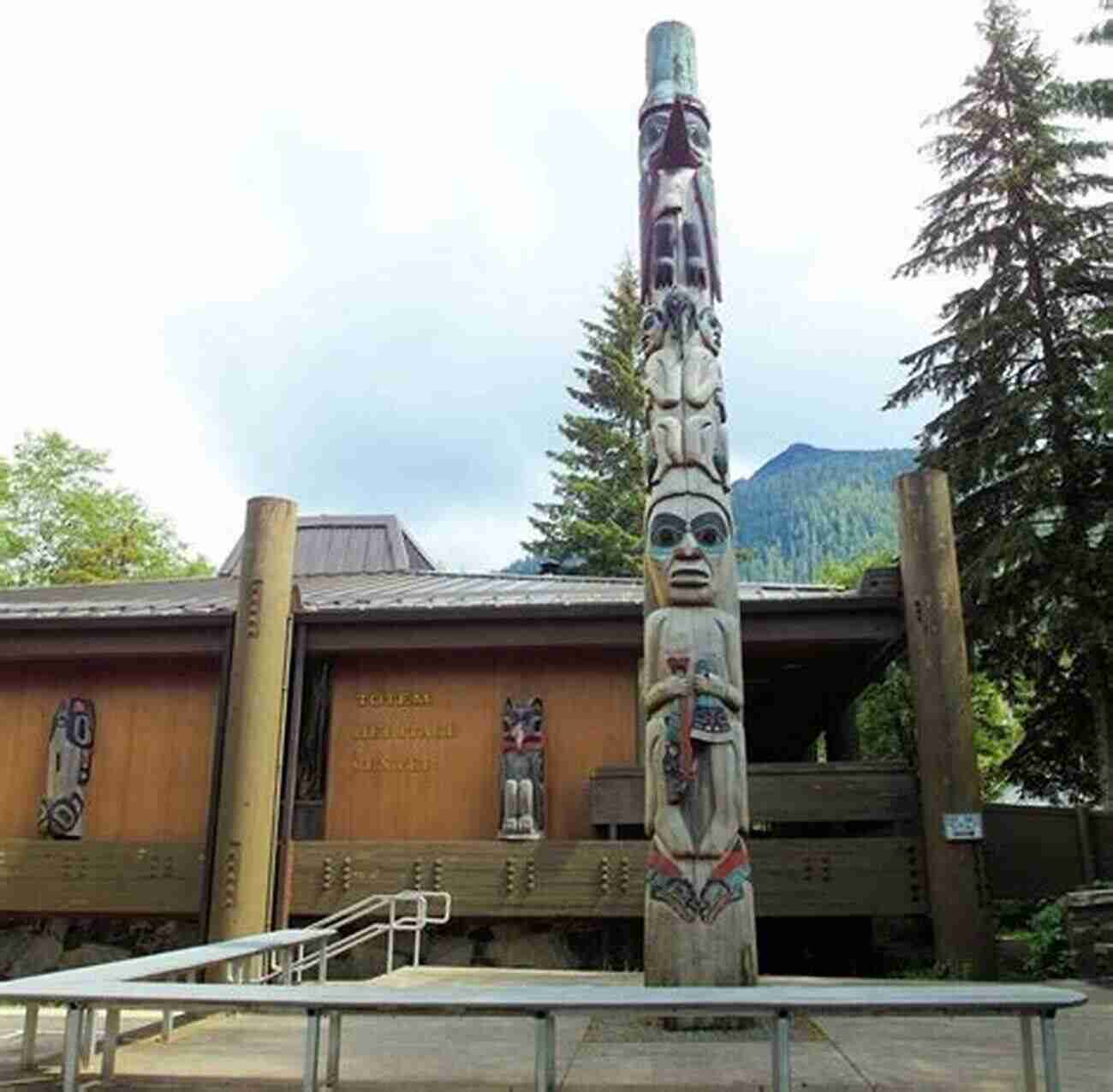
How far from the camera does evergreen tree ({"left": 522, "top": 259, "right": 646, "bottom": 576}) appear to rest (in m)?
32.1

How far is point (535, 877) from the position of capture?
39.7ft

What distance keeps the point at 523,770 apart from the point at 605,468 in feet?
71.4

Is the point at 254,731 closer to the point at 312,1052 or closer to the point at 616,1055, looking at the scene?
the point at 616,1055

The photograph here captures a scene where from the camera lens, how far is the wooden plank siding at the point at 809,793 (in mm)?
11960

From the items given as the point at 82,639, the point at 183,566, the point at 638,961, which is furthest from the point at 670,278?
the point at 183,566

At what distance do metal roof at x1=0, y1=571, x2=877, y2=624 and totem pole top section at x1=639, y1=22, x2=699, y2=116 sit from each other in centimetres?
500

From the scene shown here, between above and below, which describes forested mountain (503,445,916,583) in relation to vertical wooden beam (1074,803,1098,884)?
above

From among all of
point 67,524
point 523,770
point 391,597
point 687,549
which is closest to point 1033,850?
point 523,770

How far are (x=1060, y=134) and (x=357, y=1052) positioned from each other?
1728 centimetres

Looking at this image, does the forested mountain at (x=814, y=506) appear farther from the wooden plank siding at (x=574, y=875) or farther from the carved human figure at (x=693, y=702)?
the carved human figure at (x=693, y=702)

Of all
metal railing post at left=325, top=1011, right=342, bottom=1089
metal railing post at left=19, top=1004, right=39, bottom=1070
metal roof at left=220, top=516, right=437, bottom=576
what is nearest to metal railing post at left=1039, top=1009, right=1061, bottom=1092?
metal railing post at left=325, top=1011, right=342, bottom=1089

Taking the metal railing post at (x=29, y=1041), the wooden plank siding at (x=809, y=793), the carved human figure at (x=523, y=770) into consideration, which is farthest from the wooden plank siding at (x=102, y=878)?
the metal railing post at (x=29, y=1041)

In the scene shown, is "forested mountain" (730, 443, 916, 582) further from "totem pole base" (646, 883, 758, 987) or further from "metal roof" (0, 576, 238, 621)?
"totem pole base" (646, 883, 758, 987)

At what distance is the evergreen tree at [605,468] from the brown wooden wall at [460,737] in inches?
682
